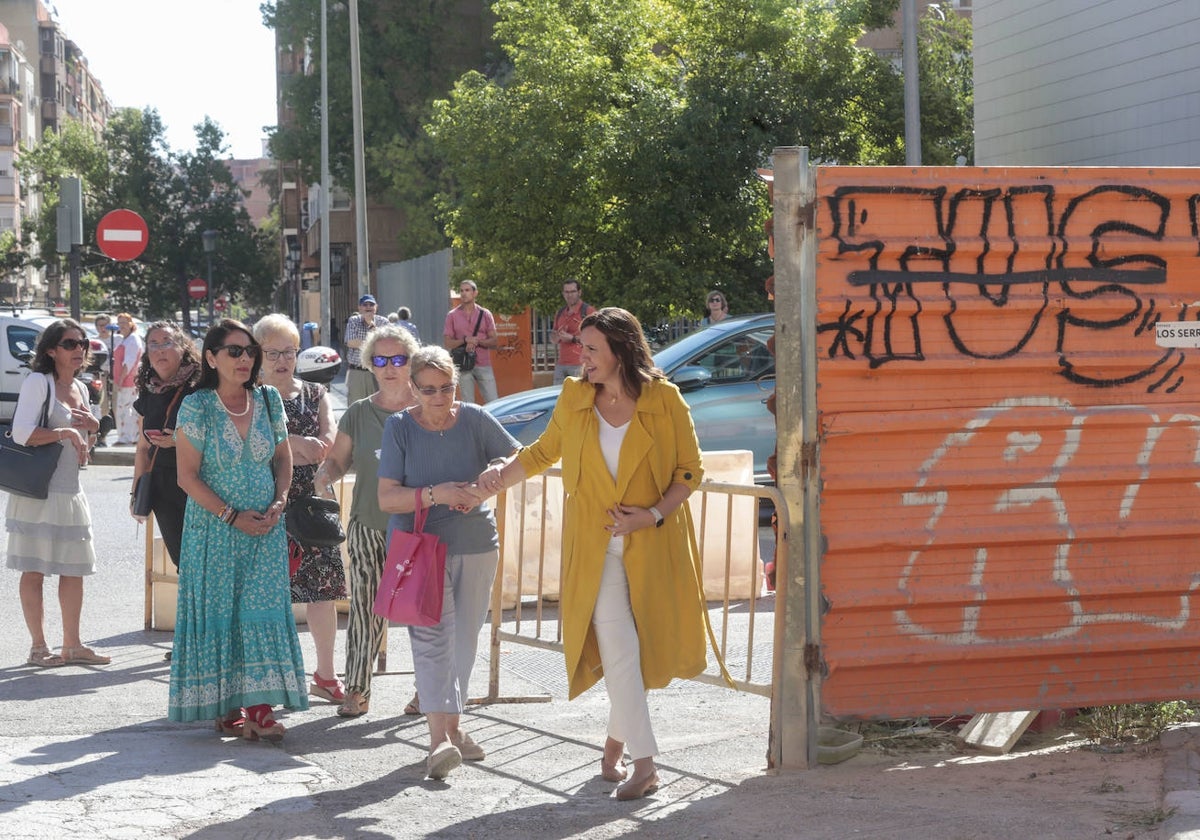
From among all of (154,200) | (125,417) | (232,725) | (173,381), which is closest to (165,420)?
(173,381)

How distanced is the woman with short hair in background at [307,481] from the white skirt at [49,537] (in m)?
1.50

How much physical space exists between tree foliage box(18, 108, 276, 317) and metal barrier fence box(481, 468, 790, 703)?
61289 mm

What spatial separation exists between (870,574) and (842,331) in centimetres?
90

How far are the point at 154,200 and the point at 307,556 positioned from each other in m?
66.2

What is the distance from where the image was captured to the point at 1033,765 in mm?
6059

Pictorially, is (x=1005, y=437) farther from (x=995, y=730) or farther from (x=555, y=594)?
(x=555, y=594)

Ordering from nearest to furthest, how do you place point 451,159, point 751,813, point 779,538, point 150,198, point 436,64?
point 751,813 < point 779,538 < point 451,159 < point 436,64 < point 150,198

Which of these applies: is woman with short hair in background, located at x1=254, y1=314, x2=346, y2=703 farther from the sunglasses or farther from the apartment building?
the apartment building

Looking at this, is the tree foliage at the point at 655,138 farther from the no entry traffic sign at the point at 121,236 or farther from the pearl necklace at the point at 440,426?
the pearl necklace at the point at 440,426

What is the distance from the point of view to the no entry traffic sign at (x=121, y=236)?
2083cm

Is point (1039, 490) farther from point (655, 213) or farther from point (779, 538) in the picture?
point (655, 213)

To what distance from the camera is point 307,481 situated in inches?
305

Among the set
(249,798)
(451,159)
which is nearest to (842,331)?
(249,798)

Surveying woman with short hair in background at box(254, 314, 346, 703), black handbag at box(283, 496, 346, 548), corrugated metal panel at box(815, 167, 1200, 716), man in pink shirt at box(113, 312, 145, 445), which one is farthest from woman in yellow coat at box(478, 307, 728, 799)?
man in pink shirt at box(113, 312, 145, 445)
